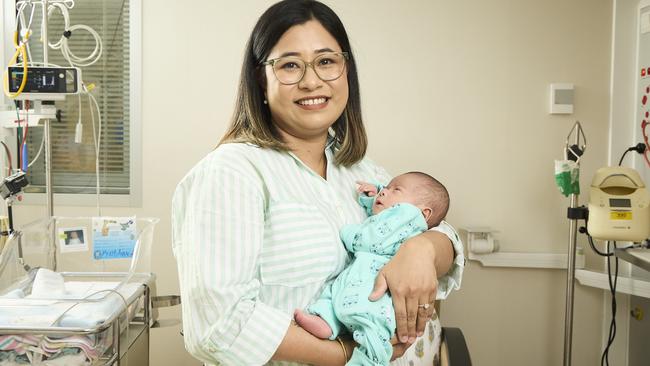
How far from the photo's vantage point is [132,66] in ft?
9.37

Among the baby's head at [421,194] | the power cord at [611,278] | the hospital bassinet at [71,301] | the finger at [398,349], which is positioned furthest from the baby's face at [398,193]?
the power cord at [611,278]

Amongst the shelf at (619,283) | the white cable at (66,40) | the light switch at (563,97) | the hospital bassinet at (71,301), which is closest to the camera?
the hospital bassinet at (71,301)

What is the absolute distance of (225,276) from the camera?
105 centimetres

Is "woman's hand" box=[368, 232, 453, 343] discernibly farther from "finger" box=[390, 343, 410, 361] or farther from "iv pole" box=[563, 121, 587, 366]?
"iv pole" box=[563, 121, 587, 366]

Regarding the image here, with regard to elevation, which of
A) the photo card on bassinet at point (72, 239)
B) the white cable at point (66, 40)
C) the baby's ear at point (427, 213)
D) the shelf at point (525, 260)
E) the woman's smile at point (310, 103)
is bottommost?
the shelf at point (525, 260)

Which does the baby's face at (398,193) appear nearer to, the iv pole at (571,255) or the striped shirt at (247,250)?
the striped shirt at (247,250)

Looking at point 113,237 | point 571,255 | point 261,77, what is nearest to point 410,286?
point 261,77

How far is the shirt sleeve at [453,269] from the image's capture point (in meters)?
1.42

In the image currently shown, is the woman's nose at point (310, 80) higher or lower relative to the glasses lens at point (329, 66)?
lower

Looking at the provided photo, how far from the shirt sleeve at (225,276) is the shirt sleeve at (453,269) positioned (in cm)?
50

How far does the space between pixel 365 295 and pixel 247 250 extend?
10.4 inches

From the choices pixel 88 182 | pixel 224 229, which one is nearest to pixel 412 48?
pixel 88 182

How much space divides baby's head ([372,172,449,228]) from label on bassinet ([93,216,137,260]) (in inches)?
41.7

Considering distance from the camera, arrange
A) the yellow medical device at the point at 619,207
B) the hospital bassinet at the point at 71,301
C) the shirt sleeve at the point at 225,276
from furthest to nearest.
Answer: the yellow medical device at the point at 619,207
the hospital bassinet at the point at 71,301
the shirt sleeve at the point at 225,276
